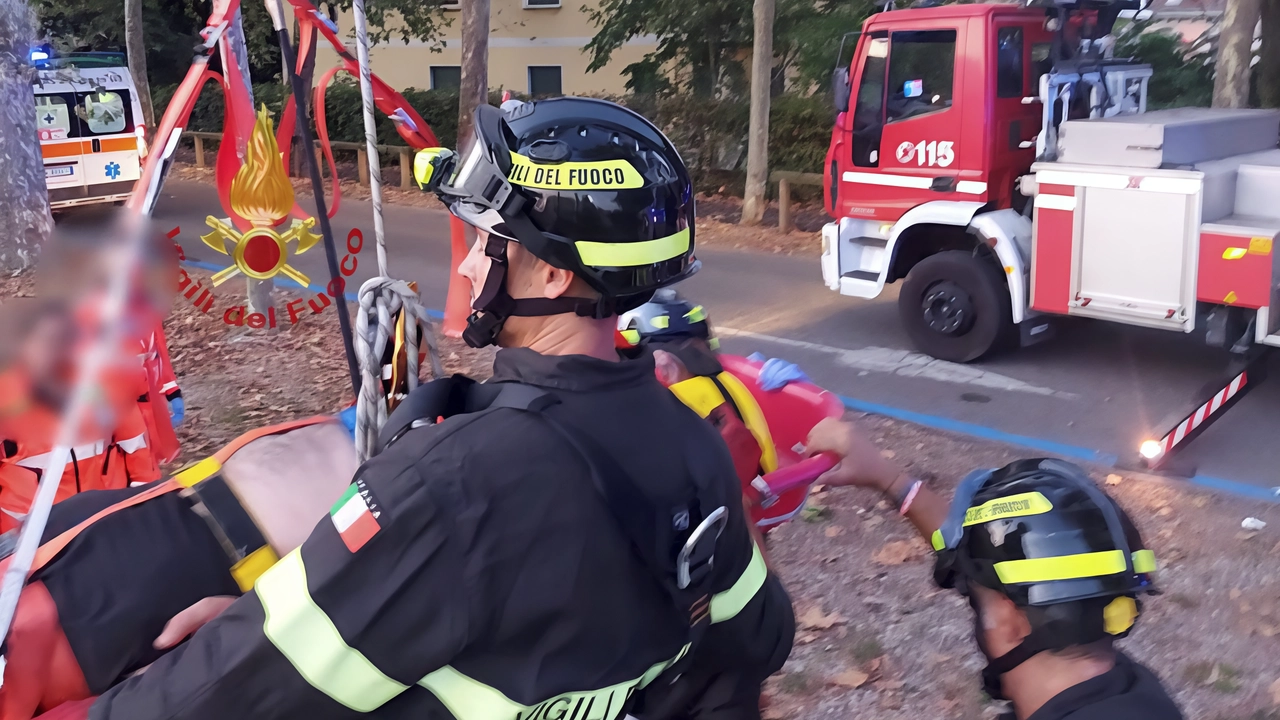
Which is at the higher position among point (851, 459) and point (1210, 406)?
point (851, 459)

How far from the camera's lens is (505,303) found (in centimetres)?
170

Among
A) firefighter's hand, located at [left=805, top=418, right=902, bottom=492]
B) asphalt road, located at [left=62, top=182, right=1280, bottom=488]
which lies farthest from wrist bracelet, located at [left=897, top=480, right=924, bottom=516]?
asphalt road, located at [left=62, top=182, right=1280, bottom=488]

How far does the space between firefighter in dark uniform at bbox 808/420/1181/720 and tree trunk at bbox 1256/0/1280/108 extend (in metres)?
11.8

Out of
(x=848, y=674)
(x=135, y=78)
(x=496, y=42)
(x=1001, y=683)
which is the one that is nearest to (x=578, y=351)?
(x=1001, y=683)

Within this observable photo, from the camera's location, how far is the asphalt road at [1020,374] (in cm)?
638

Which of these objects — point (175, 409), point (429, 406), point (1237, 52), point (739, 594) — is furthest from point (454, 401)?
point (1237, 52)

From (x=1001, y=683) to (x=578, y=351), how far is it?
3.50ft

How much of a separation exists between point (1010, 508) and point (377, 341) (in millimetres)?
1186

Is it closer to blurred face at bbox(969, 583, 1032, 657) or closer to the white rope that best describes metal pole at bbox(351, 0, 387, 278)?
the white rope

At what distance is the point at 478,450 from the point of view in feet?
4.70

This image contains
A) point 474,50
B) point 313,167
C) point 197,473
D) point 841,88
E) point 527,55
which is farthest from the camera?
point 527,55

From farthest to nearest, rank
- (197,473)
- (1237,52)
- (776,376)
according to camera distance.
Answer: (1237,52), (776,376), (197,473)

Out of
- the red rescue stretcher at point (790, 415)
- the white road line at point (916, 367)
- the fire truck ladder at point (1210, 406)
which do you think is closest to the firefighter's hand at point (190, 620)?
the red rescue stretcher at point (790, 415)

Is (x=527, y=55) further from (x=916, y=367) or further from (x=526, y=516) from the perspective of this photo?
(x=526, y=516)
